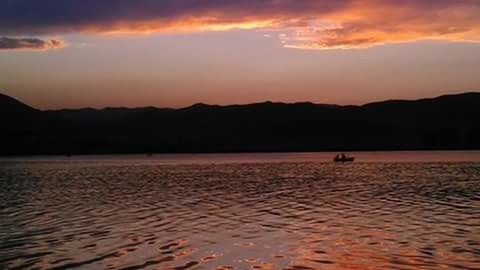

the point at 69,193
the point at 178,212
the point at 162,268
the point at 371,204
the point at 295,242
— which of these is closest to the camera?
the point at 162,268

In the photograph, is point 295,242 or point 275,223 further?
Result: point 275,223

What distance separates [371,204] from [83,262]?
1140 inches

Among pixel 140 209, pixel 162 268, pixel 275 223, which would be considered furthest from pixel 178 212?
pixel 162 268

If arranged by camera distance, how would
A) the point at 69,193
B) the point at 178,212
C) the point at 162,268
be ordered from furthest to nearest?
the point at 69,193 < the point at 178,212 < the point at 162,268

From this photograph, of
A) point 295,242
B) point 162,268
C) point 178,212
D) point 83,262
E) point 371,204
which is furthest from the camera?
point 371,204

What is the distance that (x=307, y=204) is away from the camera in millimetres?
49500

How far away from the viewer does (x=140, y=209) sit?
156 ft

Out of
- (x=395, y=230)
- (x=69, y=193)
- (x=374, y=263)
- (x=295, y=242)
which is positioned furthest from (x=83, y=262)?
(x=69, y=193)

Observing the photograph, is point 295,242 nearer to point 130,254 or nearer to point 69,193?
point 130,254

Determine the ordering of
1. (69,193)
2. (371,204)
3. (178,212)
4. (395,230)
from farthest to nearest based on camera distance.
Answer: (69,193) → (371,204) → (178,212) → (395,230)

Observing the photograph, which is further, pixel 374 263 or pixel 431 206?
pixel 431 206

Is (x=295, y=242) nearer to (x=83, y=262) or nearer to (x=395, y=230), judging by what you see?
(x=395, y=230)

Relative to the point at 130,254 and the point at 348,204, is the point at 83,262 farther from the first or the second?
the point at 348,204

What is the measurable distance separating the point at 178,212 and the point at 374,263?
72.6 ft
